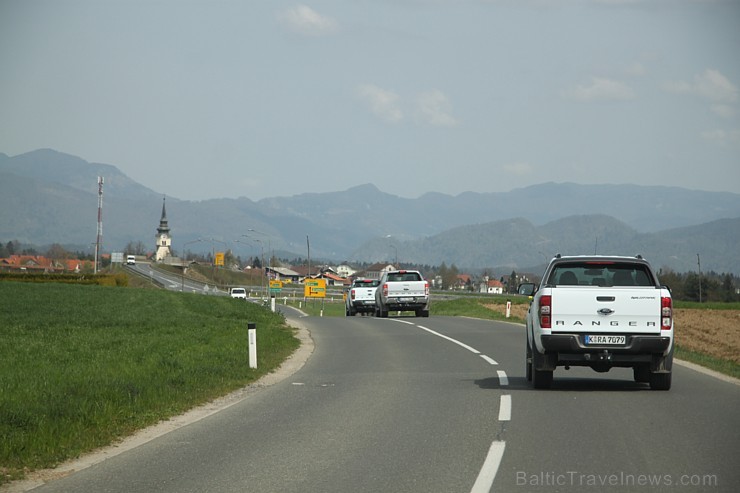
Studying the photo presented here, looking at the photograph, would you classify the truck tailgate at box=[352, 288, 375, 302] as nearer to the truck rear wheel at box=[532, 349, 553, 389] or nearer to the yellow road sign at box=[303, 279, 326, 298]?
the yellow road sign at box=[303, 279, 326, 298]

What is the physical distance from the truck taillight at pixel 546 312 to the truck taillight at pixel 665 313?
1491 millimetres

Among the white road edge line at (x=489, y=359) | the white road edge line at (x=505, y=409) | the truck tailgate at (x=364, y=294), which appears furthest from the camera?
the truck tailgate at (x=364, y=294)

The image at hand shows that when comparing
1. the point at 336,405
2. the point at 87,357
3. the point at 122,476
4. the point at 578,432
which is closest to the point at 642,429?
the point at 578,432

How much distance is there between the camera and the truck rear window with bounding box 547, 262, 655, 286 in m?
15.0

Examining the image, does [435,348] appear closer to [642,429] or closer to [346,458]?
[642,429]

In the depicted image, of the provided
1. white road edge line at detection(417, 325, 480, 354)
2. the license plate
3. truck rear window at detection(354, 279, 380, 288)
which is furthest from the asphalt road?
truck rear window at detection(354, 279, 380, 288)

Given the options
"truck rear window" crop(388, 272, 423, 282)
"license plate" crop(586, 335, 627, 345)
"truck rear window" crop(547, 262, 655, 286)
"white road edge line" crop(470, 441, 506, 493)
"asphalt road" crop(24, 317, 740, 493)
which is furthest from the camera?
"truck rear window" crop(388, 272, 423, 282)

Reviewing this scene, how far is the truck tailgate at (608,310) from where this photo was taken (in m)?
14.2

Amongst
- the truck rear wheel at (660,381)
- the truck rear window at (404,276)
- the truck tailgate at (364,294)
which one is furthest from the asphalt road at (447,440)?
the truck tailgate at (364,294)

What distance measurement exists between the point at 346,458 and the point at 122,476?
6.41ft

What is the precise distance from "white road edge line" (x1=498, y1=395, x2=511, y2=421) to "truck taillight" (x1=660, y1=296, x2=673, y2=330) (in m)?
2.34

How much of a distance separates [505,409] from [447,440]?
2478 mm

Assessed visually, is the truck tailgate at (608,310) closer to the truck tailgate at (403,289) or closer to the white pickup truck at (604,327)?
the white pickup truck at (604,327)

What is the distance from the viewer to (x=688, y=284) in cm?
13800
